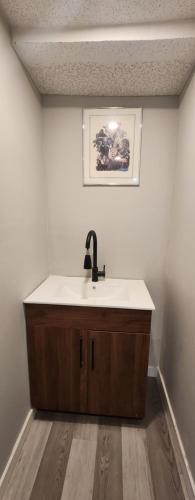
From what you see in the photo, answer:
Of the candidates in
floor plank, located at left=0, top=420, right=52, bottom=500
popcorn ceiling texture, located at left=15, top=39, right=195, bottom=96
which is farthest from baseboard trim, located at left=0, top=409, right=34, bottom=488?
popcorn ceiling texture, located at left=15, top=39, right=195, bottom=96

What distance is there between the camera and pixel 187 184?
128 cm

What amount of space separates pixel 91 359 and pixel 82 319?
262 millimetres

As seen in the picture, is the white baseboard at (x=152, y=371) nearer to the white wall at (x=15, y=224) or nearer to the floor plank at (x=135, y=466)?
the floor plank at (x=135, y=466)

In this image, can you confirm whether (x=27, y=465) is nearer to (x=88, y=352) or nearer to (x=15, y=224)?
(x=88, y=352)

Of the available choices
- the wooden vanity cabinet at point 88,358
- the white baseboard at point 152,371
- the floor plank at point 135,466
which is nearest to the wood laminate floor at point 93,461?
the floor plank at point 135,466

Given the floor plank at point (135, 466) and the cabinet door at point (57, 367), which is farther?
the cabinet door at point (57, 367)

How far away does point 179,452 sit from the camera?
121 cm

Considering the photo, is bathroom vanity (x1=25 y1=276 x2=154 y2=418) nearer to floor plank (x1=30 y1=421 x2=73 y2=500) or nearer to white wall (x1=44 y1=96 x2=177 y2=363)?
floor plank (x1=30 y1=421 x2=73 y2=500)

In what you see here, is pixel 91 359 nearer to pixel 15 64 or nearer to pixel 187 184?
pixel 187 184

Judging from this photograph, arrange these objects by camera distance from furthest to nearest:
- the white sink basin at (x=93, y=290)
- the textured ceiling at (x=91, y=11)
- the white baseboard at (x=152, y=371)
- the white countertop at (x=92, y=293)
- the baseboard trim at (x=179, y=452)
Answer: the white baseboard at (x=152, y=371), the white sink basin at (x=93, y=290), the white countertop at (x=92, y=293), the baseboard trim at (x=179, y=452), the textured ceiling at (x=91, y=11)

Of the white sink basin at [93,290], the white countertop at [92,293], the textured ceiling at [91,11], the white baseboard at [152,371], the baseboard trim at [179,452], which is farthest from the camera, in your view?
the white baseboard at [152,371]

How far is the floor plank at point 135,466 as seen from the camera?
106 cm

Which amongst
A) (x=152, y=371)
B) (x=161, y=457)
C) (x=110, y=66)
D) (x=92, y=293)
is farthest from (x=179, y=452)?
(x=110, y=66)

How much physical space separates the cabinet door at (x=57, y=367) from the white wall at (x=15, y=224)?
0.21 feet
